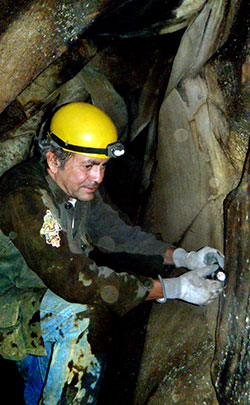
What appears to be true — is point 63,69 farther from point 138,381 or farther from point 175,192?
point 138,381

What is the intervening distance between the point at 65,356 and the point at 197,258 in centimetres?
80

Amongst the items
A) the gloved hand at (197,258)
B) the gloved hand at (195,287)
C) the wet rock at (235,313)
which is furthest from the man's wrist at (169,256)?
the wet rock at (235,313)

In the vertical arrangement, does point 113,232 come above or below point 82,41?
below

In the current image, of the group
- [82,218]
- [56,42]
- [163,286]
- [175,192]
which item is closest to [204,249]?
[163,286]

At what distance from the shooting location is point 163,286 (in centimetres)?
204

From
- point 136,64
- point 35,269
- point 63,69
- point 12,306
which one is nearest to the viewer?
point 35,269

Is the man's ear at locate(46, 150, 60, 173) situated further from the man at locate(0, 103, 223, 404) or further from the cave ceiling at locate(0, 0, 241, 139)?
the cave ceiling at locate(0, 0, 241, 139)

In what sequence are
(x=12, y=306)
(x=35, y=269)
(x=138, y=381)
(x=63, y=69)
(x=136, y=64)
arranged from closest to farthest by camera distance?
(x=35, y=269) → (x=12, y=306) → (x=138, y=381) → (x=63, y=69) → (x=136, y=64)

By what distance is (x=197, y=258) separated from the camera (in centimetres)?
215

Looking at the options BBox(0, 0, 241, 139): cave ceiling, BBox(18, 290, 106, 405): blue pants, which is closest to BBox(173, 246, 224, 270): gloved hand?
BBox(18, 290, 106, 405): blue pants

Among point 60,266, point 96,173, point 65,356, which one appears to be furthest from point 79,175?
point 65,356

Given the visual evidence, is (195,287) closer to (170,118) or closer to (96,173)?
(96,173)

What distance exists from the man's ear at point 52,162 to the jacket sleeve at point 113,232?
1.43ft

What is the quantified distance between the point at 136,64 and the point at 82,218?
1168 millimetres
